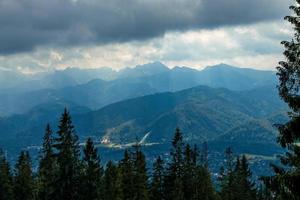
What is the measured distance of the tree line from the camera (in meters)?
62.3

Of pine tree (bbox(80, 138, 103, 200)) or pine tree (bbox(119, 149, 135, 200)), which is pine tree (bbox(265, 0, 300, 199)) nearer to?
pine tree (bbox(80, 138, 103, 200))

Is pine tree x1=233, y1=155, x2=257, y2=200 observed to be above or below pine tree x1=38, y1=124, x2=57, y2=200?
below

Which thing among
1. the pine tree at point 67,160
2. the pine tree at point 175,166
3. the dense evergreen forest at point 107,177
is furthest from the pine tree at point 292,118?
the pine tree at point 175,166

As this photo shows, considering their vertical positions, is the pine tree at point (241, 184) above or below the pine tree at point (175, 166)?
below

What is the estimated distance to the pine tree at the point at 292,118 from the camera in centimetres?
2285

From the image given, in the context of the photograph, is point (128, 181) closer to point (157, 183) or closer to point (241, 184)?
point (157, 183)

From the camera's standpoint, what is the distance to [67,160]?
61.2 m

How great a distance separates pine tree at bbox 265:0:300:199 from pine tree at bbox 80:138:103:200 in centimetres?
4673

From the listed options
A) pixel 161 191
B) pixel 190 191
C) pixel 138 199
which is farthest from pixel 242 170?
pixel 138 199

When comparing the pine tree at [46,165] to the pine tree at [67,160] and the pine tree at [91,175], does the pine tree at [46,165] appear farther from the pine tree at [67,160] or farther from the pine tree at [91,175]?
the pine tree at [67,160]

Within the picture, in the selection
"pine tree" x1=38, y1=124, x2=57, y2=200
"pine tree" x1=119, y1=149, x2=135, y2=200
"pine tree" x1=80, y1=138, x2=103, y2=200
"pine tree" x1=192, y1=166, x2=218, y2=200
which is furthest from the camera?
"pine tree" x1=192, y1=166, x2=218, y2=200

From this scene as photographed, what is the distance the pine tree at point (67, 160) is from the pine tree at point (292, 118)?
1585 inches

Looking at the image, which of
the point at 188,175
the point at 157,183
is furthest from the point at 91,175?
the point at 188,175

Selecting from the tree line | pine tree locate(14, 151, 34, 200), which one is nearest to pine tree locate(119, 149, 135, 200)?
the tree line
